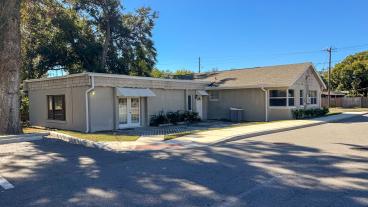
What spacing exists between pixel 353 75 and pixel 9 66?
48.3 meters

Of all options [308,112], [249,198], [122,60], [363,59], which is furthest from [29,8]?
[363,59]

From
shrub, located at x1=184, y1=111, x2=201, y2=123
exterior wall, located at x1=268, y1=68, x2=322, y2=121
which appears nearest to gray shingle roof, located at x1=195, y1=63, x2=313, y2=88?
exterior wall, located at x1=268, y1=68, x2=322, y2=121

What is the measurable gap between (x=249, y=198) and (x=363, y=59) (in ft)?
175

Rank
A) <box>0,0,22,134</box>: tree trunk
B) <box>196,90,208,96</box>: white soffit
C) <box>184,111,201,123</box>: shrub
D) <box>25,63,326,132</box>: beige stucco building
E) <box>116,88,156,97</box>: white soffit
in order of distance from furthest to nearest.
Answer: <box>196,90,208,96</box>: white soffit
<box>184,111,201,123</box>: shrub
<box>116,88,156,97</box>: white soffit
<box>25,63,326,132</box>: beige stucco building
<box>0,0,22,134</box>: tree trunk

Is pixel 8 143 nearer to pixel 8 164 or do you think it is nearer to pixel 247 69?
pixel 8 164

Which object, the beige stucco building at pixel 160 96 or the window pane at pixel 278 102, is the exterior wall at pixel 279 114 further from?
the window pane at pixel 278 102

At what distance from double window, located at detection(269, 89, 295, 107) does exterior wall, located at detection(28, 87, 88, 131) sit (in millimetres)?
13693

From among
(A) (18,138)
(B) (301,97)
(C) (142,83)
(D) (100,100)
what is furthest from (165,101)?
(B) (301,97)

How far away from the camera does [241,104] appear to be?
24.9m

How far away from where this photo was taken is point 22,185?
678 cm

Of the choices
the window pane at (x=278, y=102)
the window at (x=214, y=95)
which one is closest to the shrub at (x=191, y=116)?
the window at (x=214, y=95)

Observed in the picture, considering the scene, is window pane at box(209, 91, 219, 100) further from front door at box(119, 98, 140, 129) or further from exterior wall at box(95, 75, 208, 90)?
front door at box(119, 98, 140, 129)

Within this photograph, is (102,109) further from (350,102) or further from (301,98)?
(350,102)

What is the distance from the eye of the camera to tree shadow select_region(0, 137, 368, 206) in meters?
5.65
